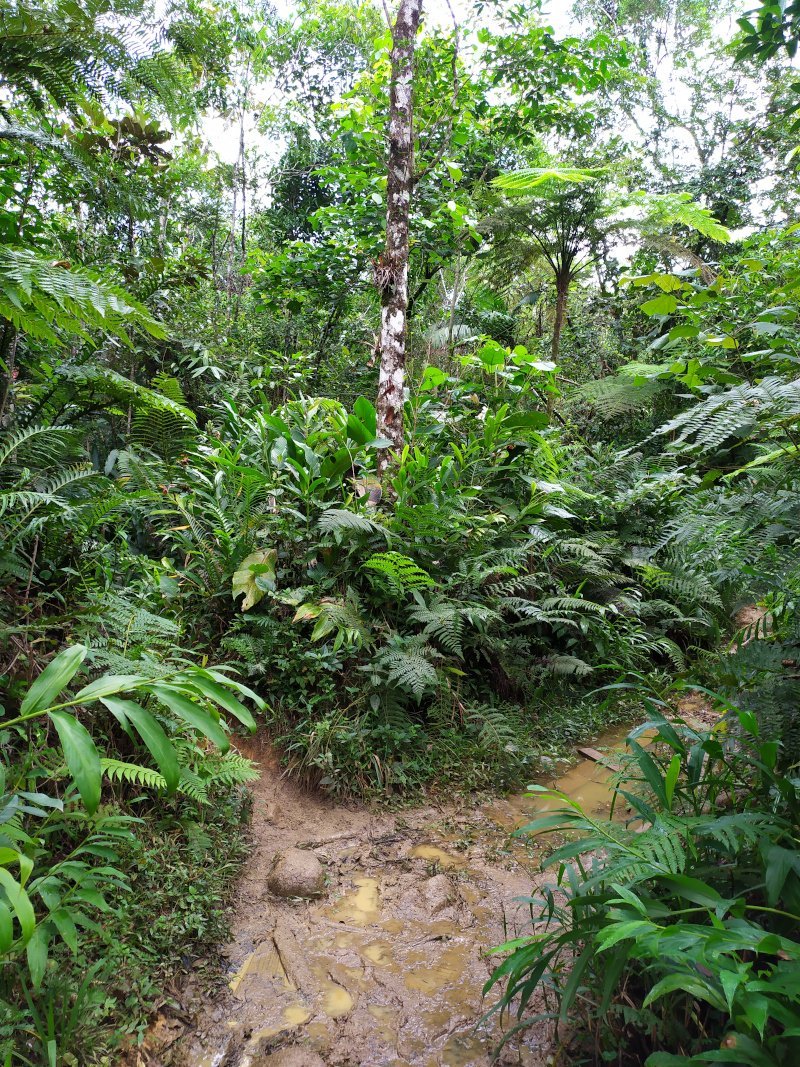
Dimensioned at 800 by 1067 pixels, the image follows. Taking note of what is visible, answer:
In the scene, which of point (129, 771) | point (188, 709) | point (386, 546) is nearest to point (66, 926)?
point (129, 771)

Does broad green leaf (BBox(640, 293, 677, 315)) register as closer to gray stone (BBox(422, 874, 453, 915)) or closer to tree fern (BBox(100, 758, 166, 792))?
tree fern (BBox(100, 758, 166, 792))

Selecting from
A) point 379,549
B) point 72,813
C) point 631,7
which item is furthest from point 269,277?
point 631,7

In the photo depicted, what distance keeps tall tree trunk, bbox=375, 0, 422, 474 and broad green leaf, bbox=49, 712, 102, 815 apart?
11.0 feet

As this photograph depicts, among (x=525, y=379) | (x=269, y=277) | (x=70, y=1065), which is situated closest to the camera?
(x=70, y=1065)

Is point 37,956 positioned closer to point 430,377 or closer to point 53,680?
point 53,680

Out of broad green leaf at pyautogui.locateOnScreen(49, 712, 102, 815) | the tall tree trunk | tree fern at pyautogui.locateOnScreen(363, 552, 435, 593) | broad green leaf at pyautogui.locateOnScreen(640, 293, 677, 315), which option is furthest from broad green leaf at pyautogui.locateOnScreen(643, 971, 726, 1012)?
the tall tree trunk

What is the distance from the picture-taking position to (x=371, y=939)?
232cm

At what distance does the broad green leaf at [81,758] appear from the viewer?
3.12 ft

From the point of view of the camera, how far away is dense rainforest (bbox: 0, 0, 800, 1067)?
5.09 ft

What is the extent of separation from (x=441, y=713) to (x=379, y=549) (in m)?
1.02

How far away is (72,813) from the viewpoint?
76.0 inches

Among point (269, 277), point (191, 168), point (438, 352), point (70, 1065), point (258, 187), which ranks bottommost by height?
point (70, 1065)

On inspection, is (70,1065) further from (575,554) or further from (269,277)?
(269,277)

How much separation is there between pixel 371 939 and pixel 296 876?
1.27ft
